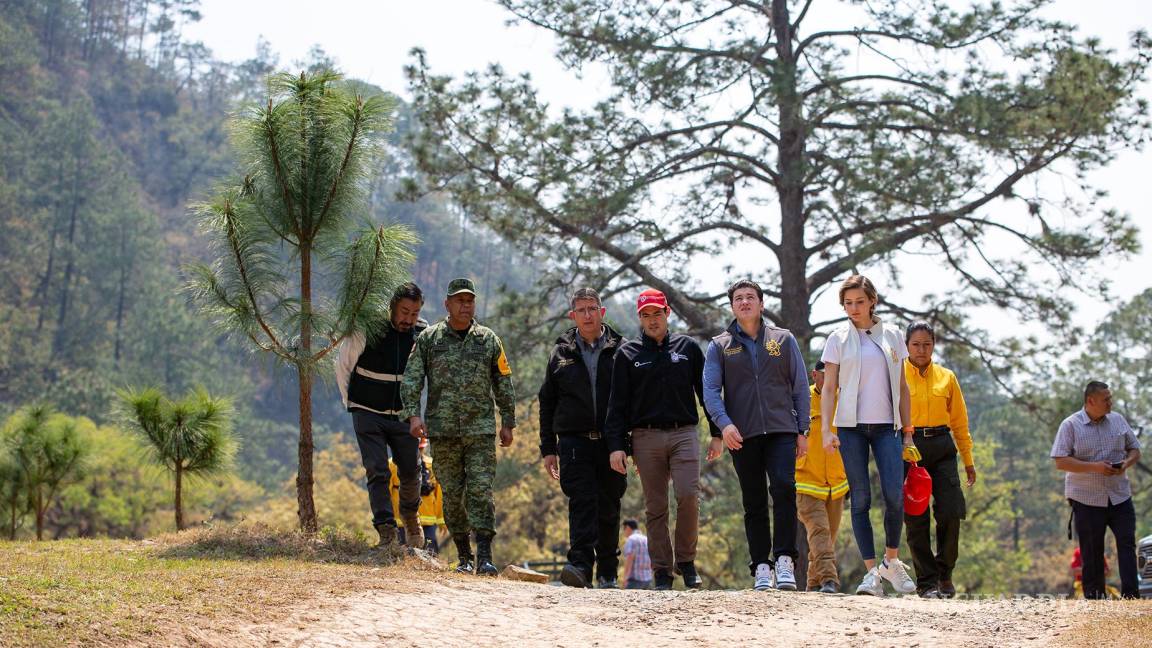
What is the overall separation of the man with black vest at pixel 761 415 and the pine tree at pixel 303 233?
2.85 metres

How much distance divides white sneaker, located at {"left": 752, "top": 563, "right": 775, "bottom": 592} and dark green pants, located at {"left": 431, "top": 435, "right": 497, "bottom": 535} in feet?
5.68

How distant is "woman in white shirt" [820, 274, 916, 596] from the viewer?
7219 mm

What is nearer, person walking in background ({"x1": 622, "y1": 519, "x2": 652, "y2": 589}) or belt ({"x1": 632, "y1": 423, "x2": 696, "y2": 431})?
belt ({"x1": 632, "y1": 423, "x2": 696, "y2": 431})

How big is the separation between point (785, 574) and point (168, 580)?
11.3ft

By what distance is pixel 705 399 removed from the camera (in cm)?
750

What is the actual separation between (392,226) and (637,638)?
14.9ft

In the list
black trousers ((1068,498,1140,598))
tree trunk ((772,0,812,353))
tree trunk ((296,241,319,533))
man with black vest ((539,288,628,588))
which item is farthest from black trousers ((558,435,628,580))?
tree trunk ((772,0,812,353))

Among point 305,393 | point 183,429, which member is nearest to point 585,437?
point 305,393

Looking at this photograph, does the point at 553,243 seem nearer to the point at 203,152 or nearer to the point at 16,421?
the point at 16,421

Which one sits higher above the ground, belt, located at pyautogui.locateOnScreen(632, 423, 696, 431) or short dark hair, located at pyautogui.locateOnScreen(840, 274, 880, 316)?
short dark hair, located at pyautogui.locateOnScreen(840, 274, 880, 316)

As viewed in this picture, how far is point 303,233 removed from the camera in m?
9.50

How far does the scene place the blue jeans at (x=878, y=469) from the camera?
23.7 feet

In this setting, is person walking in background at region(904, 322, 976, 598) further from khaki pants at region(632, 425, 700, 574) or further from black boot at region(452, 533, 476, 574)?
black boot at region(452, 533, 476, 574)

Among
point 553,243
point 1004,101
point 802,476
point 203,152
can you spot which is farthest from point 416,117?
point 203,152
